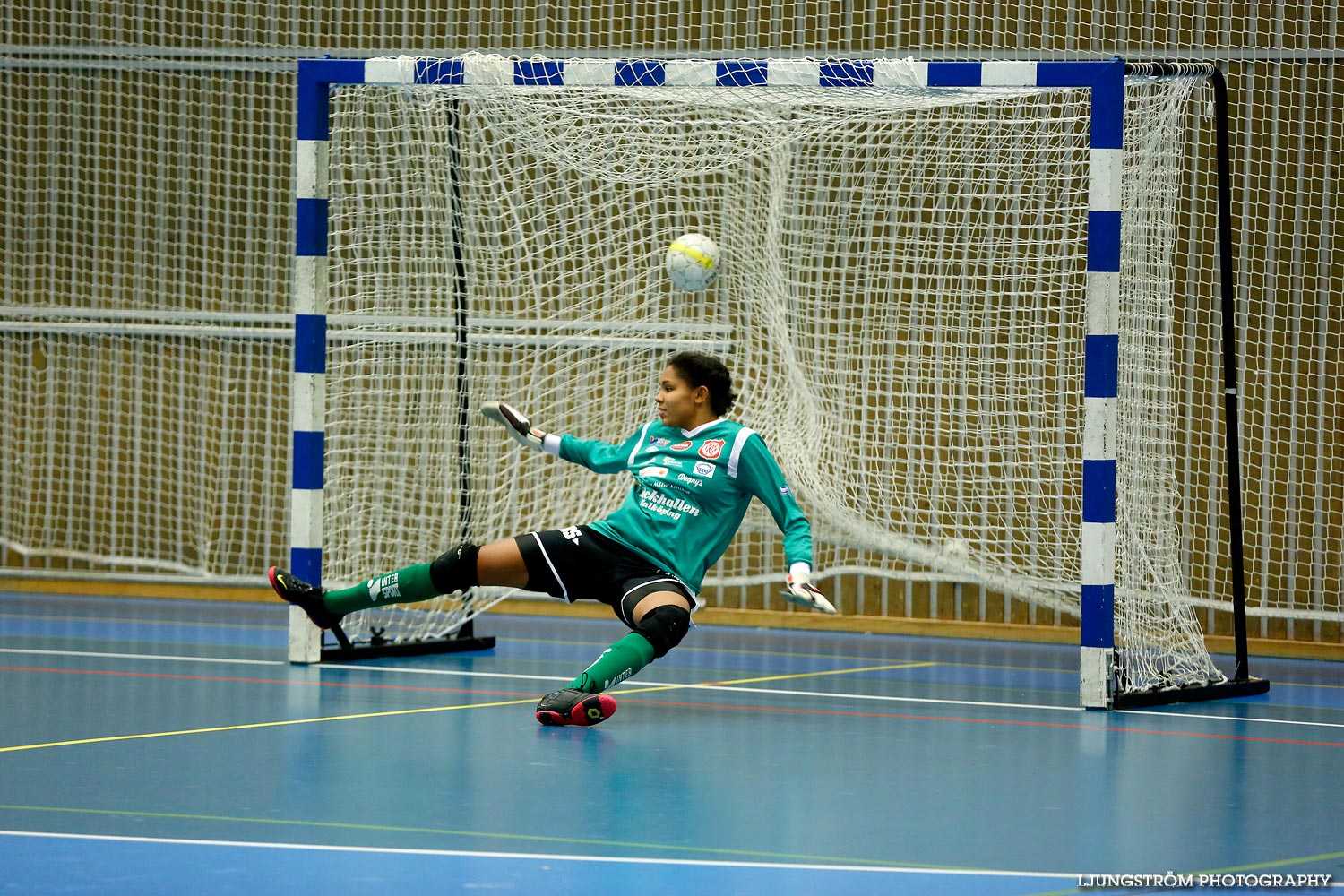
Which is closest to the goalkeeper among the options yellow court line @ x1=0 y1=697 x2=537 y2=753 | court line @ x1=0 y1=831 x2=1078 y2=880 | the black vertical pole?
yellow court line @ x1=0 y1=697 x2=537 y2=753

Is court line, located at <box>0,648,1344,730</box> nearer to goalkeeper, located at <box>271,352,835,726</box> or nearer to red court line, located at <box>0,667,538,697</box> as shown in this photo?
red court line, located at <box>0,667,538,697</box>

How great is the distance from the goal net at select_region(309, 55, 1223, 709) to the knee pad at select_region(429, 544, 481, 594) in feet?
6.80

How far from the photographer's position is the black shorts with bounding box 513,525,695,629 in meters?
6.75

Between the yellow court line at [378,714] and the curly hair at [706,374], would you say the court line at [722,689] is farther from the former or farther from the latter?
the curly hair at [706,374]

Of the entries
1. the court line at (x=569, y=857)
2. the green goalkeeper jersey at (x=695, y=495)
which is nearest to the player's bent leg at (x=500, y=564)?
the green goalkeeper jersey at (x=695, y=495)

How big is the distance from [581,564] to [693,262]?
2.66m

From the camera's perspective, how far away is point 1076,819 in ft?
15.6

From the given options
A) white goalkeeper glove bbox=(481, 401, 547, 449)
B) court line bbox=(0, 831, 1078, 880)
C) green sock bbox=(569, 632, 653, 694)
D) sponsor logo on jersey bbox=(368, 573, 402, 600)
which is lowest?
court line bbox=(0, 831, 1078, 880)

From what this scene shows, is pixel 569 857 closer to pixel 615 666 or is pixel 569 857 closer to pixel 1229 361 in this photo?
pixel 615 666

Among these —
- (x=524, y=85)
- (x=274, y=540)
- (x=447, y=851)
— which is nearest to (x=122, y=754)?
(x=447, y=851)

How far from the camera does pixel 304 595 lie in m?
7.09

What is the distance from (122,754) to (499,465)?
513 cm

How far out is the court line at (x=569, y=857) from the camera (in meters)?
4.05

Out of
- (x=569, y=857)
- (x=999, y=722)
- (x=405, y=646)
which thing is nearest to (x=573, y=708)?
(x=999, y=722)
